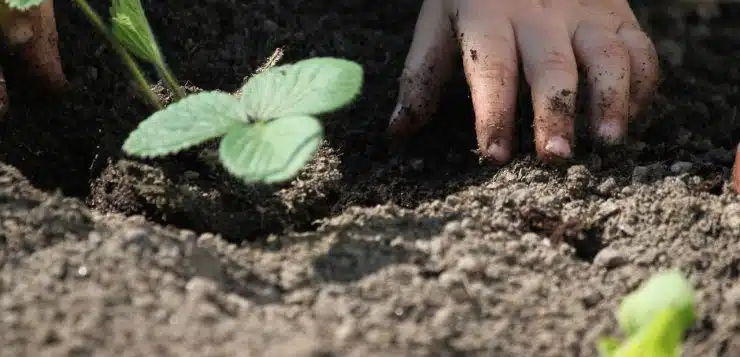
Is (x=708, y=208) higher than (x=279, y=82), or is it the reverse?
(x=279, y=82)

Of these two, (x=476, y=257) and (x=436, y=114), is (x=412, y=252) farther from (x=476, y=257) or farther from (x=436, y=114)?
(x=436, y=114)

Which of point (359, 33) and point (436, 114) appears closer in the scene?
point (436, 114)

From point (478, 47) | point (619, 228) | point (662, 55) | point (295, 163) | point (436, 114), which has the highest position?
point (295, 163)

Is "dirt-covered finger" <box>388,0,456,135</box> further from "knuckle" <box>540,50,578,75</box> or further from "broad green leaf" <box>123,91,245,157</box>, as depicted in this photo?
"broad green leaf" <box>123,91,245,157</box>

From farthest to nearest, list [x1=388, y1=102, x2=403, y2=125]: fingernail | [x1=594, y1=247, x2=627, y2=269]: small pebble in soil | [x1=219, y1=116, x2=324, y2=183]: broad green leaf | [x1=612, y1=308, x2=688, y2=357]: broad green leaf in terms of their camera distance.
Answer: [x1=388, y1=102, x2=403, y2=125]: fingernail, [x1=594, y1=247, x2=627, y2=269]: small pebble in soil, [x1=219, y1=116, x2=324, y2=183]: broad green leaf, [x1=612, y1=308, x2=688, y2=357]: broad green leaf

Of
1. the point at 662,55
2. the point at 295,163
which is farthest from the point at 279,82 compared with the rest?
the point at 662,55

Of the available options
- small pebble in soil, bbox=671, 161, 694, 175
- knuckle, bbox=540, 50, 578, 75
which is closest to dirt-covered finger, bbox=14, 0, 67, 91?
knuckle, bbox=540, 50, 578, 75

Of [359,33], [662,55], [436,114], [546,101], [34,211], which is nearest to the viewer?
[34,211]

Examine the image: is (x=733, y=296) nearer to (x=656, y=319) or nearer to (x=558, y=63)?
(x=656, y=319)
